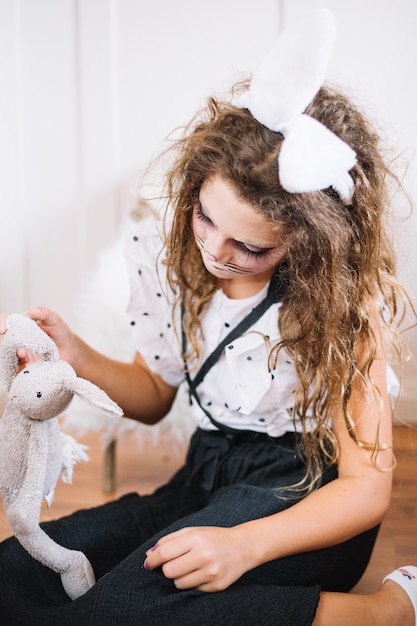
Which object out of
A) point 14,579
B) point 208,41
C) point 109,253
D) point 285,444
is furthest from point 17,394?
point 208,41

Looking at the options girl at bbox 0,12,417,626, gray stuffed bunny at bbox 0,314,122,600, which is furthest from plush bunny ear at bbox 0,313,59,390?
girl at bbox 0,12,417,626

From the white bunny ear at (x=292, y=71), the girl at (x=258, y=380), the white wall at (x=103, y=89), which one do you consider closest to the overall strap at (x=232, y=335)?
the girl at (x=258, y=380)

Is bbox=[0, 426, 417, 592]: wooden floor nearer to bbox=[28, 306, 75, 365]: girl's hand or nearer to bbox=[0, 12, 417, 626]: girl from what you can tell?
bbox=[0, 12, 417, 626]: girl

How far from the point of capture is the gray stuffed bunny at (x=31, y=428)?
704 millimetres

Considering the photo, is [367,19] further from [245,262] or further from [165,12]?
[245,262]

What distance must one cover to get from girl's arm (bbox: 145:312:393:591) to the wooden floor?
0.52 feet

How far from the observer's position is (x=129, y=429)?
50.1 inches

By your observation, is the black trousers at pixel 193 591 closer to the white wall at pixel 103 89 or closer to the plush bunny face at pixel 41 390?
the plush bunny face at pixel 41 390

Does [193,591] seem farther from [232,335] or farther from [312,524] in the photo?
[232,335]

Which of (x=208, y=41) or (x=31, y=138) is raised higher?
(x=208, y=41)

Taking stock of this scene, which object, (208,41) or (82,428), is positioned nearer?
(82,428)

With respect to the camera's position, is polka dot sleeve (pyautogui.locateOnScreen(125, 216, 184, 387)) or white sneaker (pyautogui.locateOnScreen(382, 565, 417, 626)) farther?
polka dot sleeve (pyautogui.locateOnScreen(125, 216, 184, 387))

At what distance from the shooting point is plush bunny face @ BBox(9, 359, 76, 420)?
2.29 feet

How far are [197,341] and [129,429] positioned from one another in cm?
37
